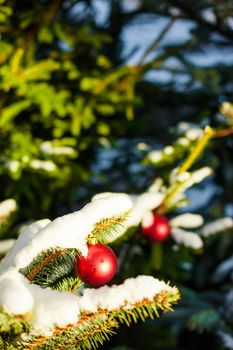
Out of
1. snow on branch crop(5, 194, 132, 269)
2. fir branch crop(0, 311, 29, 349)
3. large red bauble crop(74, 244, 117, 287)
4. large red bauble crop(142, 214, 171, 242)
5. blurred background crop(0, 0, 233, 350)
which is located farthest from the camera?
blurred background crop(0, 0, 233, 350)

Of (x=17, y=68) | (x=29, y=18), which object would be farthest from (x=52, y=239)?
(x=29, y=18)

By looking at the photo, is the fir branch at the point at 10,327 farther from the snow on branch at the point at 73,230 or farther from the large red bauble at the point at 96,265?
the large red bauble at the point at 96,265

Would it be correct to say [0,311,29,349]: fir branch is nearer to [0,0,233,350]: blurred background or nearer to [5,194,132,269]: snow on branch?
[5,194,132,269]: snow on branch

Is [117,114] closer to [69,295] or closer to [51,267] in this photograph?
[51,267]

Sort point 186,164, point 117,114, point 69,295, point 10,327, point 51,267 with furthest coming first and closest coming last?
point 117,114 < point 186,164 < point 51,267 < point 69,295 < point 10,327

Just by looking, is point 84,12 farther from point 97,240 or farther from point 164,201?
point 97,240

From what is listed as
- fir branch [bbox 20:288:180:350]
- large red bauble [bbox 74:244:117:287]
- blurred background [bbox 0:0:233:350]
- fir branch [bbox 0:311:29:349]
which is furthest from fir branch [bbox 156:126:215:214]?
fir branch [bbox 0:311:29:349]

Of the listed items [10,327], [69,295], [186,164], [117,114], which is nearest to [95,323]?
[69,295]
